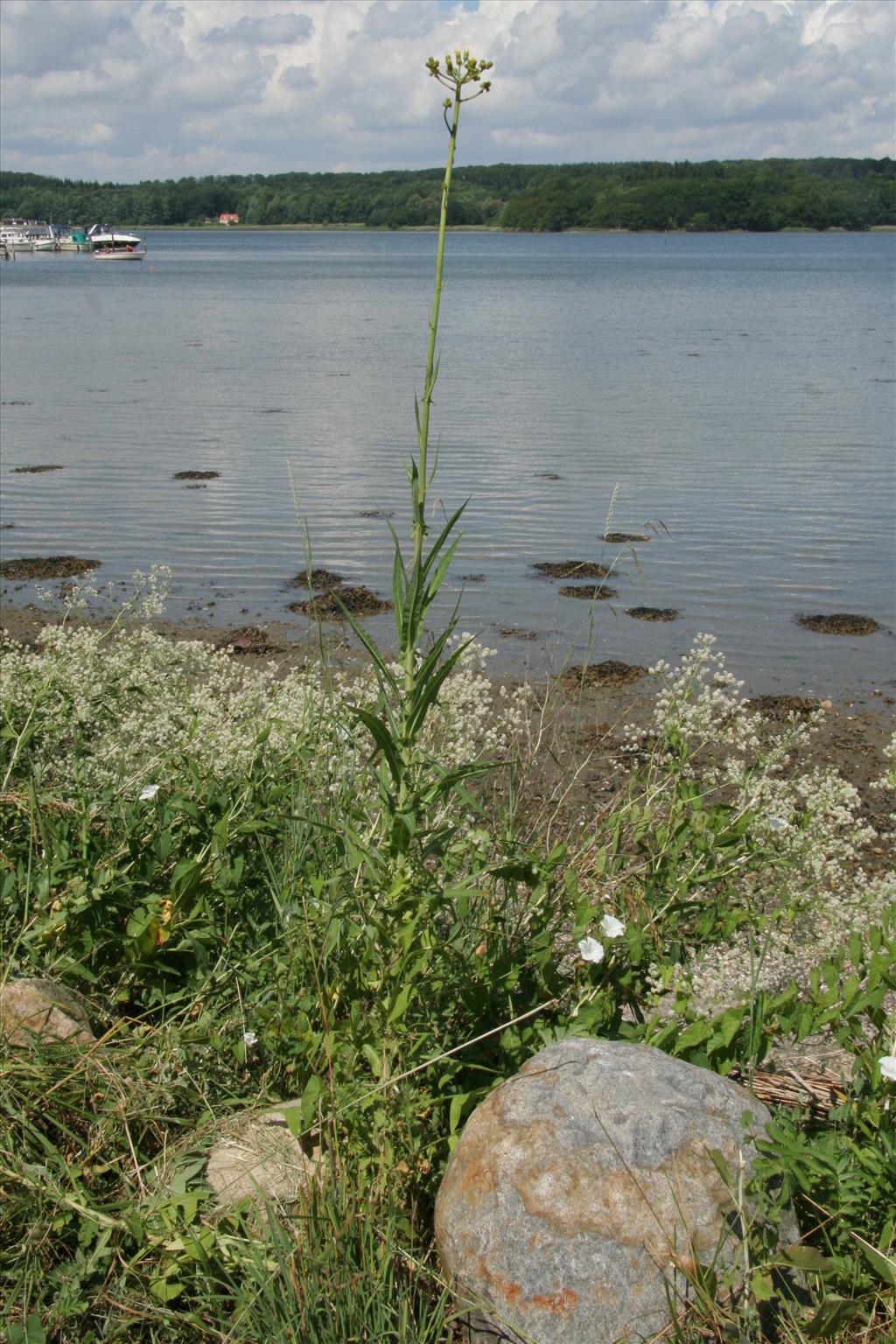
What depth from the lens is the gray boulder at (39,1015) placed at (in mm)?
3611

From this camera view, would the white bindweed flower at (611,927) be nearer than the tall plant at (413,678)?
No

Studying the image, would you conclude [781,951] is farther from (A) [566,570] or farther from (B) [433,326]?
(A) [566,570]

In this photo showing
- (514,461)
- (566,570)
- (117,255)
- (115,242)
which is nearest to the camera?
(566,570)

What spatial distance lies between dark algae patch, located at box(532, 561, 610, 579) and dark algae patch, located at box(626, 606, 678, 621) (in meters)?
0.77

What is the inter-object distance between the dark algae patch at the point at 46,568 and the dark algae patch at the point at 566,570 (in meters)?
5.27

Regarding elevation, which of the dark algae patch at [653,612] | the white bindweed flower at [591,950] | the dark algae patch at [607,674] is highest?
the white bindweed flower at [591,950]

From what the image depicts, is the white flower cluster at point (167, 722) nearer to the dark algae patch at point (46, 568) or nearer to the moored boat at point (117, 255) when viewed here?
the dark algae patch at point (46, 568)

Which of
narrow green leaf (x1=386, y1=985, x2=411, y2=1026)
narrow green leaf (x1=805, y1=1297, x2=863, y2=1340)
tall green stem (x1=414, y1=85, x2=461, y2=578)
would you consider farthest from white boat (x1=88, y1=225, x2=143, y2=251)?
narrow green leaf (x1=805, y1=1297, x2=863, y2=1340)

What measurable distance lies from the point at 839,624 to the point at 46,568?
29.3ft

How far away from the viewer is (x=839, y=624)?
12555 millimetres

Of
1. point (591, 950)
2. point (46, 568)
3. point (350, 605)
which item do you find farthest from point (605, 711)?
point (46, 568)

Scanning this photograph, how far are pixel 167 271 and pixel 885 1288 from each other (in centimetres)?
11133

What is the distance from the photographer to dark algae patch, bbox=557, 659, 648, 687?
10.8 meters


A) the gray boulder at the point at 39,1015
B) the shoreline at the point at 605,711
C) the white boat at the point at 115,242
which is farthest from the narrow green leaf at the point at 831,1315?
the white boat at the point at 115,242
